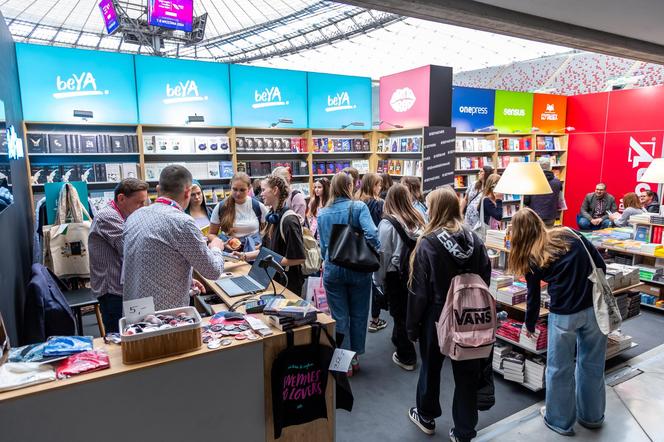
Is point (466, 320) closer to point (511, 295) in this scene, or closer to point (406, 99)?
point (511, 295)

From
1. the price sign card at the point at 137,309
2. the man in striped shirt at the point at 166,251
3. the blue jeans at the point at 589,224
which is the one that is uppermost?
the man in striped shirt at the point at 166,251

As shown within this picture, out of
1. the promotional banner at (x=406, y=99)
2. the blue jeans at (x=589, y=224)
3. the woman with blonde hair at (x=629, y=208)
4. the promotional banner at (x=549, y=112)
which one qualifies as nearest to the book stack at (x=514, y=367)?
the woman with blonde hair at (x=629, y=208)

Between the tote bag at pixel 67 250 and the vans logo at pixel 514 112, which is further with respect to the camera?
the vans logo at pixel 514 112

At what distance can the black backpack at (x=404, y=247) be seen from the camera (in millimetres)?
3400

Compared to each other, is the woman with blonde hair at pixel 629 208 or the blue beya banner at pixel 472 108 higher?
the blue beya banner at pixel 472 108

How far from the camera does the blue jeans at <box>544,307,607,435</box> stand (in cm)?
263

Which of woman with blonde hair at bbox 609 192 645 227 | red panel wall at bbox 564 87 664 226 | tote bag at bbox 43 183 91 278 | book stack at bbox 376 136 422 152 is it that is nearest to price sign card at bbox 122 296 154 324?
tote bag at bbox 43 183 91 278

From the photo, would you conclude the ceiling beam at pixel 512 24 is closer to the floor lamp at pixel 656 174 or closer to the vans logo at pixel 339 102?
the floor lamp at pixel 656 174

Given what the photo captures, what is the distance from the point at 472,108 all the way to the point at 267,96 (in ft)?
14.7

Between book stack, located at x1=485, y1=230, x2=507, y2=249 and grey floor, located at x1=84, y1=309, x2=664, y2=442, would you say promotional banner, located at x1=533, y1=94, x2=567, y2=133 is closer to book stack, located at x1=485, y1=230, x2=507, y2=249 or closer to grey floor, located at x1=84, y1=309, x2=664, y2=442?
book stack, located at x1=485, y1=230, x2=507, y2=249

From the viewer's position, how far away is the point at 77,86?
18.6 feet

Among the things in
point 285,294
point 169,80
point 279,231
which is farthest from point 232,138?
point 285,294

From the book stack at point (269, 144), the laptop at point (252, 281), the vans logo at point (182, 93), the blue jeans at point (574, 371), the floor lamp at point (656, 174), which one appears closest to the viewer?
the laptop at point (252, 281)

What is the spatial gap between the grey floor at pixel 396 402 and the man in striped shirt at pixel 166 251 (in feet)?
5.09
